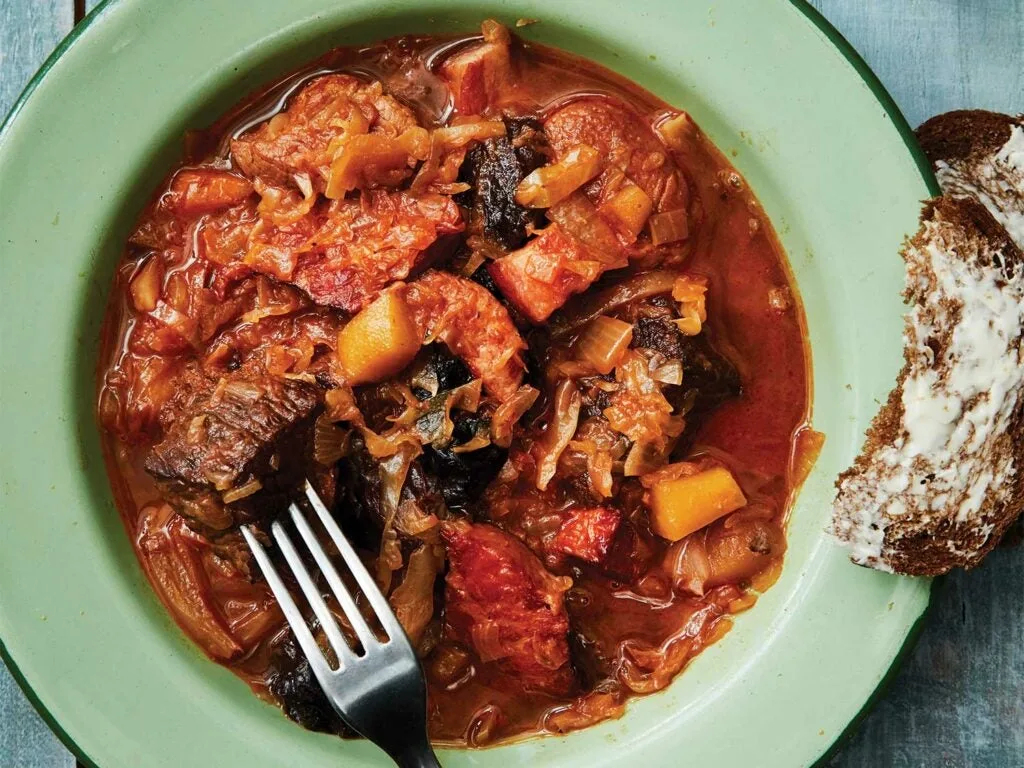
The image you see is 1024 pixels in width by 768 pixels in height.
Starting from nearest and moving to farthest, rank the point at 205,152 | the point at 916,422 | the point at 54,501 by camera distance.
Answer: the point at 916,422 < the point at 54,501 < the point at 205,152

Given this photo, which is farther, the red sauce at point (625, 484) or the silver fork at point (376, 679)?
the red sauce at point (625, 484)

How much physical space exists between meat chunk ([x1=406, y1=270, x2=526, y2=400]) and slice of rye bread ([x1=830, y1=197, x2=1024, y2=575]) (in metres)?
1.38

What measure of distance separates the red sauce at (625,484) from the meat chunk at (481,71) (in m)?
0.06

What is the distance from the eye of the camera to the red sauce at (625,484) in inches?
148

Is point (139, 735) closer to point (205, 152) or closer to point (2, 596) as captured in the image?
point (2, 596)

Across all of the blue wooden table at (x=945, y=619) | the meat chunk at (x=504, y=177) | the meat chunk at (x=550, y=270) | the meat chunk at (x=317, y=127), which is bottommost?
the blue wooden table at (x=945, y=619)

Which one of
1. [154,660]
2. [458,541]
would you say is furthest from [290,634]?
[458,541]

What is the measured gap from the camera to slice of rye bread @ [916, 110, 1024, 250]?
3.55m

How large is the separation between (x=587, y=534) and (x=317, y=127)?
1920 millimetres

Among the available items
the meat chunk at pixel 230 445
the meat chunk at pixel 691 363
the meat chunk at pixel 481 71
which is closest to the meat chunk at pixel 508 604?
the meat chunk at pixel 230 445

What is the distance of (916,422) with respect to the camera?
131 inches

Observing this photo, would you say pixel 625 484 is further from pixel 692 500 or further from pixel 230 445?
pixel 230 445

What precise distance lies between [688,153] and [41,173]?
8.22 feet

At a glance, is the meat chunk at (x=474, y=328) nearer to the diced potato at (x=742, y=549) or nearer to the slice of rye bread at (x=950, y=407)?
the diced potato at (x=742, y=549)
